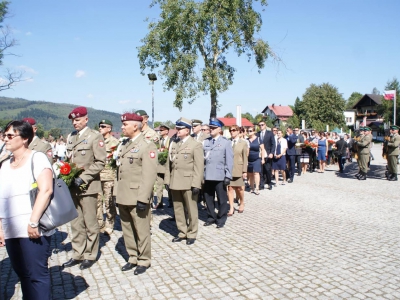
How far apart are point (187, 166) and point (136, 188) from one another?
5.14ft

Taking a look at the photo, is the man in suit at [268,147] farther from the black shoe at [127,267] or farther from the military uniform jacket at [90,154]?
the black shoe at [127,267]

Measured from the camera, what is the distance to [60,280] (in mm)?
4539

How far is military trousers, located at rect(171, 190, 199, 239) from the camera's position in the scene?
6020mm

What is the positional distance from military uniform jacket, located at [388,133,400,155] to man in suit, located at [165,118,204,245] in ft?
34.0

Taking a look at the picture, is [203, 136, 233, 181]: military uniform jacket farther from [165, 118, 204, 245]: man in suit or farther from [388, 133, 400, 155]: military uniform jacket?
[388, 133, 400, 155]: military uniform jacket

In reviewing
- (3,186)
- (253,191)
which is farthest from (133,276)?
(253,191)

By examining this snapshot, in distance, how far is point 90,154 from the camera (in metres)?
5.17

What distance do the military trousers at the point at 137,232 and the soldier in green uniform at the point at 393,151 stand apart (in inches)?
468

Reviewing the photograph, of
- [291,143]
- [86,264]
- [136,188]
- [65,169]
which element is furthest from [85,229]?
[291,143]

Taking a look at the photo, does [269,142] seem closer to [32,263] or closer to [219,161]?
[219,161]

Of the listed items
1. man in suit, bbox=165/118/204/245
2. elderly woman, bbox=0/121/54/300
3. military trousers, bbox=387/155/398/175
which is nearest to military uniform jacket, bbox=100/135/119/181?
man in suit, bbox=165/118/204/245

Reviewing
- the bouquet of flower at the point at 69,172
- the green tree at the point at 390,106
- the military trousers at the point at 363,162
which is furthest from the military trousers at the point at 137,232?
the green tree at the point at 390,106

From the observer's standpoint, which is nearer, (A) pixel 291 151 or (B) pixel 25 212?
(B) pixel 25 212

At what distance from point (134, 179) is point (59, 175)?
1048mm
